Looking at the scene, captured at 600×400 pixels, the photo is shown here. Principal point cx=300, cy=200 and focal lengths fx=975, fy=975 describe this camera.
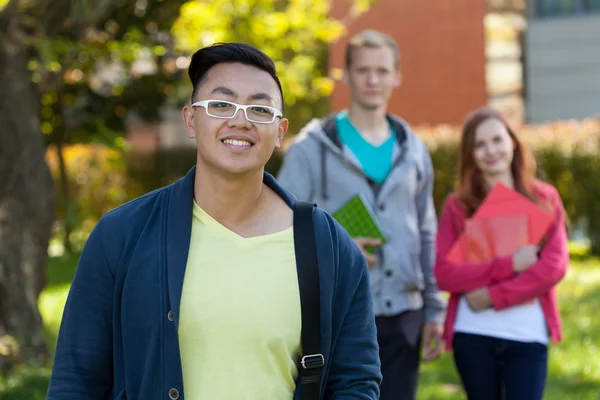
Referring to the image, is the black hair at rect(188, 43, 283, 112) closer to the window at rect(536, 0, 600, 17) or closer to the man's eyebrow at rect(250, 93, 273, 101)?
the man's eyebrow at rect(250, 93, 273, 101)

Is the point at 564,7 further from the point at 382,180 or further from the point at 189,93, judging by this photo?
the point at 382,180

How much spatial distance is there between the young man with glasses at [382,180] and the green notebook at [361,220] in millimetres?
122

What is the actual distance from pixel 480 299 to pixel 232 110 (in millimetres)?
2349

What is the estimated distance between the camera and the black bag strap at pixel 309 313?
8.29 ft

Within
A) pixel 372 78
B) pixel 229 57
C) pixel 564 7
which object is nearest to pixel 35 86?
pixel 372 78

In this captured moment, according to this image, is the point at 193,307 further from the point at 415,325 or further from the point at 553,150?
the point at 553,150

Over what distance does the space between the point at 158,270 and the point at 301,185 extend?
82.4 inches

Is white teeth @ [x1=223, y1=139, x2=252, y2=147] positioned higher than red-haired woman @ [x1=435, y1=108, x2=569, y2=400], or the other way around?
white teeth @ [x1=223, y1=139, x2=252, y2=147]

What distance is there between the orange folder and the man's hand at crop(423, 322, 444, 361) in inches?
14.2

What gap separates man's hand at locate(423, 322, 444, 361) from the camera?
476 centimetres

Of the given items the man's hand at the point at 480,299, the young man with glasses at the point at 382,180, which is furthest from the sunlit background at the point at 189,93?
the man's hand at the point at 480,299

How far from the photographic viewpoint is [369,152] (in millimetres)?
4605

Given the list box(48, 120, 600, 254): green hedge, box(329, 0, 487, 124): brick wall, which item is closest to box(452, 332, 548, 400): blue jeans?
box(48, 120, 600, 254): green hedge

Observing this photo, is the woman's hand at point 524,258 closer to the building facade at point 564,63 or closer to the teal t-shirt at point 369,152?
the teal t-shirt at point 369,152
